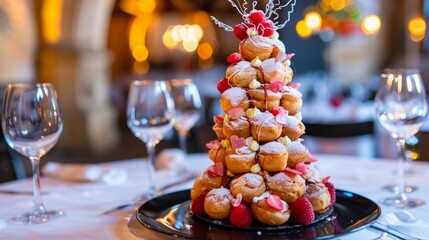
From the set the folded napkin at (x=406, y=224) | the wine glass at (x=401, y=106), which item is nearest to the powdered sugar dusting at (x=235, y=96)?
the folded napkin at (x=406, y=224)

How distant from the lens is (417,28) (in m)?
9.41

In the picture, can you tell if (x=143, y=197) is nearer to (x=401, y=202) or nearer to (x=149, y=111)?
(x=149, y=111)

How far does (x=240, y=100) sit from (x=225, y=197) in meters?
0.20

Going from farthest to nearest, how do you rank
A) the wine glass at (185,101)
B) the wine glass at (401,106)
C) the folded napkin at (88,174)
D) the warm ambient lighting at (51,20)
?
the warm ambient lighting at (51,20)
the wine glass at (185,101)
the folded napkin at (88,174)
the wine glass at (401,106)

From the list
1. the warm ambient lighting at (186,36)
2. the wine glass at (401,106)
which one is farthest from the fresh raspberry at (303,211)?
the warm ambient lighting at (186,36)

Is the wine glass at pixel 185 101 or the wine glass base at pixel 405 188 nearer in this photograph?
the wine glass base at pixel 405 188

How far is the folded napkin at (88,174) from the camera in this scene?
5.51 feet

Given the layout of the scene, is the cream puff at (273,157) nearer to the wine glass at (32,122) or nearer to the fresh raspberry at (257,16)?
the fresh raspberry at (257,16)

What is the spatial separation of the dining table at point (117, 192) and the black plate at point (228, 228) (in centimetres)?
2

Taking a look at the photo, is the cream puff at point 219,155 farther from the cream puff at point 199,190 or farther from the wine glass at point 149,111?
the wine glass at point 149,111

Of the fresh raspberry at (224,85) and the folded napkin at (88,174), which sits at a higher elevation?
the fresh raspberry at (224,85)

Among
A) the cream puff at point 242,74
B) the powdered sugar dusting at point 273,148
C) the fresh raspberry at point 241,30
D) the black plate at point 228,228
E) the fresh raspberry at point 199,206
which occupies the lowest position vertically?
the black plate at point 228,228

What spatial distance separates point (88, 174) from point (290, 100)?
816mm

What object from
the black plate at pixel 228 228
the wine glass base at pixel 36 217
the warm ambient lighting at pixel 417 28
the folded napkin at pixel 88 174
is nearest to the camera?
the black plate at pixel 228 228
